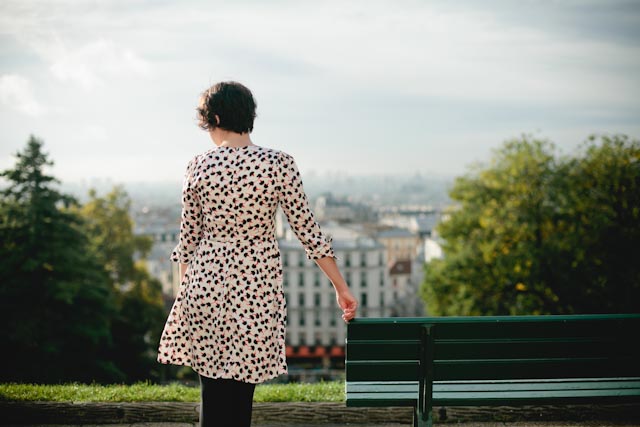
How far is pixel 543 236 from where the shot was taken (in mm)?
22859

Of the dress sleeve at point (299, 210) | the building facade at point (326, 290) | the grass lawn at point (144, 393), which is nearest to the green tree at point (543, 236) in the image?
the grass lawn at point (144, 393)

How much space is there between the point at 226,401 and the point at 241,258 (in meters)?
0.70

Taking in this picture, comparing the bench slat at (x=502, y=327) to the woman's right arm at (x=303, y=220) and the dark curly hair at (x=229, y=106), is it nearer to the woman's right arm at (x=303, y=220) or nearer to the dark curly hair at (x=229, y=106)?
the woman's right arm at (x=303, y=220)

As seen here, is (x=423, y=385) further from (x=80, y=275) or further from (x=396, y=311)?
(x=396, y=311)

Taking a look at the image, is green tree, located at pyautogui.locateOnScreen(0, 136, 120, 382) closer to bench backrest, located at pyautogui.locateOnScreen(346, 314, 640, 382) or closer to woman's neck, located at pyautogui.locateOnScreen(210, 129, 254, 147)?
bench backrest, located at pyautogui.locateOnScreen(346, 314, 640, 382)

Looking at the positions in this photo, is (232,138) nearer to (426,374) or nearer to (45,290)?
(426,374)

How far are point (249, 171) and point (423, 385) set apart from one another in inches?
70.8

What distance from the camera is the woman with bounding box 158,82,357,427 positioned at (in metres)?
2.86

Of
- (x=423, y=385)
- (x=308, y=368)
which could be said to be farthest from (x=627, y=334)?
(x=308, y=368)

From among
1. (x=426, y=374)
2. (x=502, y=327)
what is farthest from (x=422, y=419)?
(x=502, y=327)

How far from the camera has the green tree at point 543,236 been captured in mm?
20906

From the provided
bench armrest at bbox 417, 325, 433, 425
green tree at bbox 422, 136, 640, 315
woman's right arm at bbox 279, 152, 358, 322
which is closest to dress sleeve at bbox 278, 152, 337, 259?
woman's right arm at bbox 279, 152, 358, 322

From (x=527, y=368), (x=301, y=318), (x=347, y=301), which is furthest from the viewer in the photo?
(x=301, y=318)

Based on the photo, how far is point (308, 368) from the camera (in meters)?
59.6
